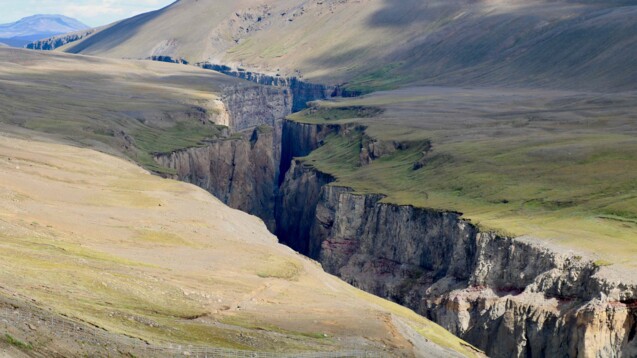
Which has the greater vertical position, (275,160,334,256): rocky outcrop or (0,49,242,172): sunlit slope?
(0,49,242,172): sunlit slope

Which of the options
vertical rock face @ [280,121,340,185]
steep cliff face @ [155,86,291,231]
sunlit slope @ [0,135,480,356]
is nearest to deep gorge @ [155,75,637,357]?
steep cliff face @ [155,86,291,231]

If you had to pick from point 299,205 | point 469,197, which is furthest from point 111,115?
point 469,197

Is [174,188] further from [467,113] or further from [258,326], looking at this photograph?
[467,113]

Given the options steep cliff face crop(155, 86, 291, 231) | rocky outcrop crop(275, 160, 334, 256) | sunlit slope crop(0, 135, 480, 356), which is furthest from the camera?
steep cliff face crop(155, 86, 291, 231)

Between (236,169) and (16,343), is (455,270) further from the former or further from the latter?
(236,169)

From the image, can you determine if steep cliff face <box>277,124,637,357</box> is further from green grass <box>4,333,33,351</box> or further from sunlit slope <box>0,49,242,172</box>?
green grass <box>4,333,33,351</box>

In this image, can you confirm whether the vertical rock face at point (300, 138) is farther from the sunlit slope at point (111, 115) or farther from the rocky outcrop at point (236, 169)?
the sunlit slope at point (111, 115)
